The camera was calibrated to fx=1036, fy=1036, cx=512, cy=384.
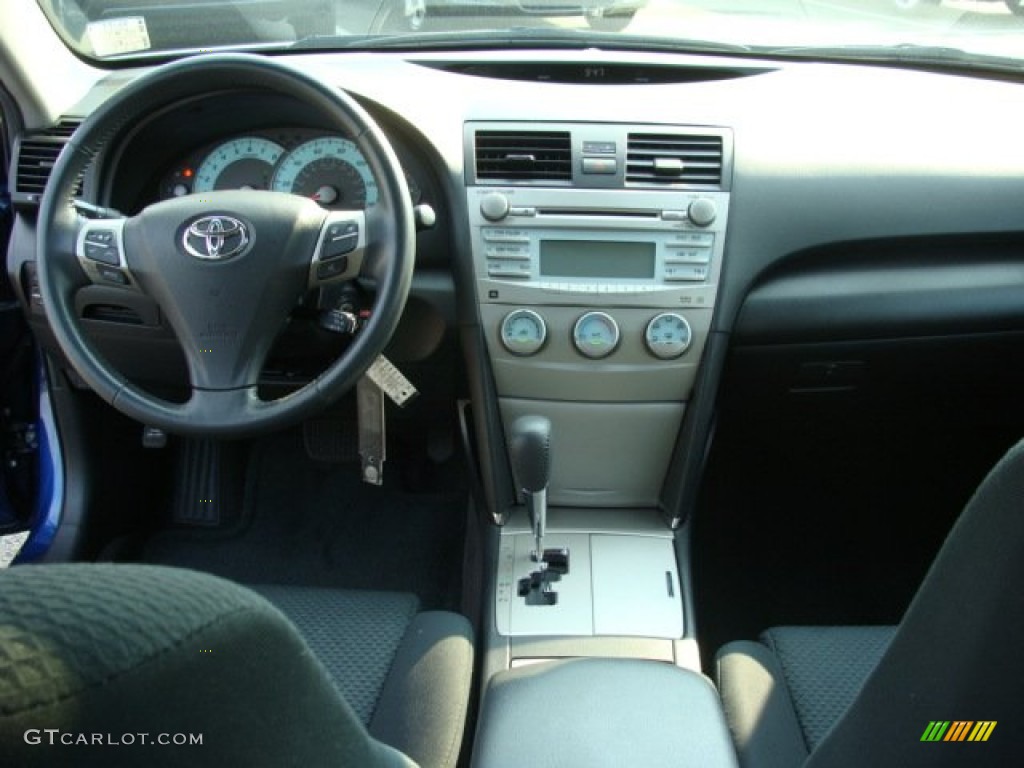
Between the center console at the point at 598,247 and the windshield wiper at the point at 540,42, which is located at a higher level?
the windshield wiper at the point at 540,42

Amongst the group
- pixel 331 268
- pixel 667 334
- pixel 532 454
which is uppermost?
pixel 331 268

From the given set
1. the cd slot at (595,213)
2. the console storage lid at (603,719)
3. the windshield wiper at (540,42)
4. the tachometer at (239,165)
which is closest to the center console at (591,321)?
the cd slot at (595,213)

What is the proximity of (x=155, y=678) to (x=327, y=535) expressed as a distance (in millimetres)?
2191

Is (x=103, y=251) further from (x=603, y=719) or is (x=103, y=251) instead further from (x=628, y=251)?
(x=603, y=719)

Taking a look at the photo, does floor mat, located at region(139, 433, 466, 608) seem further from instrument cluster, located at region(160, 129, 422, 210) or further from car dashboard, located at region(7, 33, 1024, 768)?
instrument cluster, located at region(160, 129, 422, 210)

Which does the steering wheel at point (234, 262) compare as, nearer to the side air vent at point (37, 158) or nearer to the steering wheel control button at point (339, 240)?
the steering wheel control button at point (339, 240)

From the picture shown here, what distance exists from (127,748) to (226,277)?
120 cm

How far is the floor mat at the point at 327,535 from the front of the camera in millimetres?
2596

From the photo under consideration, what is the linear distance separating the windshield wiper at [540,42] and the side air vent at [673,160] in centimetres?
29

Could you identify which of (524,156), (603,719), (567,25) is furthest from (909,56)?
(603,719)

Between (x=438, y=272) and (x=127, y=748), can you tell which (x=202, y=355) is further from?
(x=127, y=748)

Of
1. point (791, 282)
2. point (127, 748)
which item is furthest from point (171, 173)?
point (127, 748)

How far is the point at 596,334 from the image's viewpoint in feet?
6.61

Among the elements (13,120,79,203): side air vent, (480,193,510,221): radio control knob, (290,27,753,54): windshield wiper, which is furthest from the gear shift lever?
(13,120,79,203): side air vent
